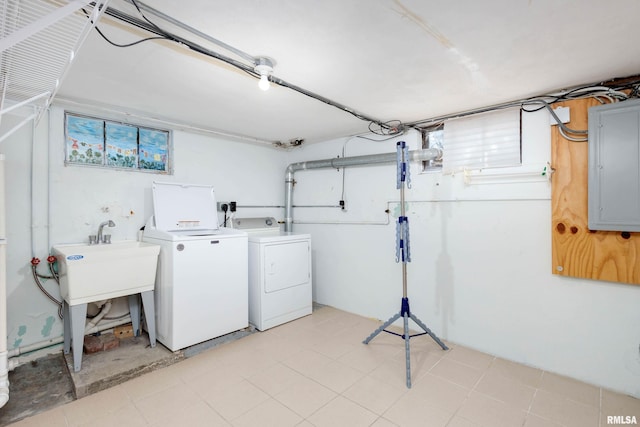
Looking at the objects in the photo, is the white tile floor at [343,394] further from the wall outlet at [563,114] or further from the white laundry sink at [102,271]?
the wall outlet at [563,114]

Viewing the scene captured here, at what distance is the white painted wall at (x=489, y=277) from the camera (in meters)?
2.09

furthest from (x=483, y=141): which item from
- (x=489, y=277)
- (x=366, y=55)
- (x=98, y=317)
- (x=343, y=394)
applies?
(x=98, y=317)

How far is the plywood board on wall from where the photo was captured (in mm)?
1979

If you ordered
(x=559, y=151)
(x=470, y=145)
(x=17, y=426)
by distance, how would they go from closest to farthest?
(x=17, y=426) → (x=559, y=151) → (x=470, y=145)

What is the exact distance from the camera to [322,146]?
3896 millimetres

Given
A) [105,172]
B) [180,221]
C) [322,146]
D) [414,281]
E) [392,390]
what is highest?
[322,146]

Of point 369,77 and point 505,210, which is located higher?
point 369,77

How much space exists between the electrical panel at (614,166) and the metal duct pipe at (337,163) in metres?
1.13

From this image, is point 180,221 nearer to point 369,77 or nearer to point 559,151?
point 369,77

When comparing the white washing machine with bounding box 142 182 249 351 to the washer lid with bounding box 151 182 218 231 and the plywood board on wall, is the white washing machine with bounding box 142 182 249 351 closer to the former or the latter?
the washer lid with bounding box 151 182 218 231

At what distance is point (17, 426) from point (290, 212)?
3.09 meters

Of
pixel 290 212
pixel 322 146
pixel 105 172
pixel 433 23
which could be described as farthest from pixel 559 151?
pixel 105 172

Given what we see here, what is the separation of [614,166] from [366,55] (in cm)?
186

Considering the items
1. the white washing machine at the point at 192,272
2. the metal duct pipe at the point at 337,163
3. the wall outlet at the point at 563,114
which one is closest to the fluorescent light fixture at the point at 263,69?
the white washing machine at the point at 192,272
